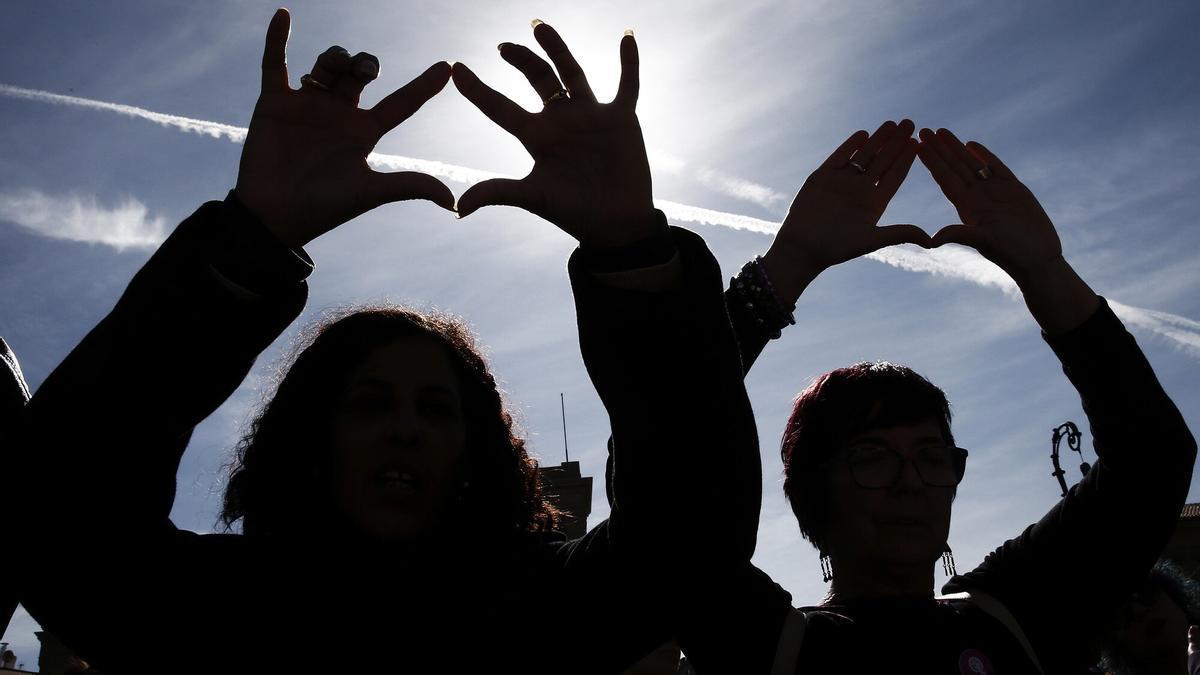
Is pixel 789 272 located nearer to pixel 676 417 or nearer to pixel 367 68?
pixel 676 417

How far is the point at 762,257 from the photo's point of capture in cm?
257

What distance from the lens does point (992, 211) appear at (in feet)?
8.67

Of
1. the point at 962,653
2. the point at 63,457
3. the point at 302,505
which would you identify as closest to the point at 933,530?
the point at 962,653

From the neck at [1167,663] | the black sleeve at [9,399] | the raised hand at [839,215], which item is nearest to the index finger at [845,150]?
the raised hand at [839,215]

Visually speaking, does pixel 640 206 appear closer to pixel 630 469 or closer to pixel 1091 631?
pixel 630 469

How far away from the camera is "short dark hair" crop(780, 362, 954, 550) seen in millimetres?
2863

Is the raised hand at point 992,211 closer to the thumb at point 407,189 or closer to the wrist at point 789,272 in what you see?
the wrist at point 789,272

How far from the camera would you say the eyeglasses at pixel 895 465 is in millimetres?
2734

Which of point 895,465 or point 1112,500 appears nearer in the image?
point 1112,500

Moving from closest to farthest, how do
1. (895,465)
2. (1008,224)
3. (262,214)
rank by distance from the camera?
(262,214) → (1008,224) → (895,465)

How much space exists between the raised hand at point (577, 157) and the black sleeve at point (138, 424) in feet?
1.25

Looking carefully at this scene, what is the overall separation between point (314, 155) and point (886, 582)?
1.98 meters

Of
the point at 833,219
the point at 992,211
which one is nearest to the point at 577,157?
the point at 833,219

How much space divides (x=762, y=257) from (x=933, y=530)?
95 cm
